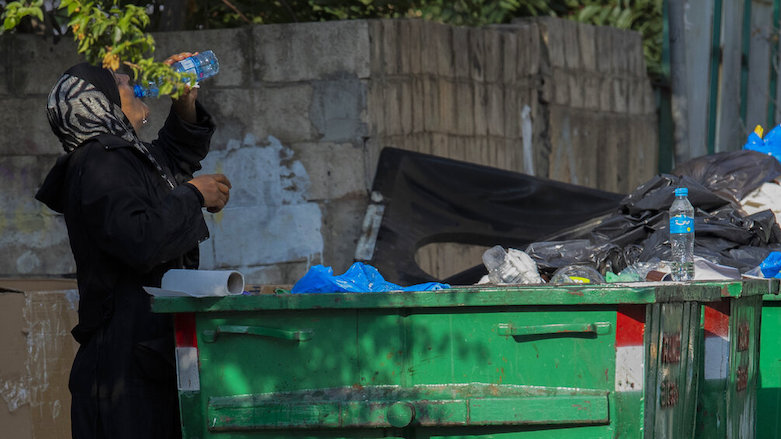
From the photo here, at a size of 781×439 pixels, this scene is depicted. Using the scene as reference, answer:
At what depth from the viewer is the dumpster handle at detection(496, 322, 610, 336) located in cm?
325

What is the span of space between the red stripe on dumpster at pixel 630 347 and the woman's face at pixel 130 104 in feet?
5.70

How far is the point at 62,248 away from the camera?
644 cm

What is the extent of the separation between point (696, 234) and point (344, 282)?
7.20 ft

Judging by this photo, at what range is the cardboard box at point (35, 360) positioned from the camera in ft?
16.1

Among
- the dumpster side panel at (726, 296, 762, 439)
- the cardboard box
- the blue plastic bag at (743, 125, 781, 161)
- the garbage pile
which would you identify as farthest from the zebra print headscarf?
the blue plastic bag at (743, 125, 781, 161)

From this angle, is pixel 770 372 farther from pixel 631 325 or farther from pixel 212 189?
pixel 212 189

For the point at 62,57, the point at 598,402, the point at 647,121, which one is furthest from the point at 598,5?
the point at 598,402

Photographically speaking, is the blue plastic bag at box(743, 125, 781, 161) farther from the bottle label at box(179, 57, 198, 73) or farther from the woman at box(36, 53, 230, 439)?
the woman at box(36, 53, 230, 439)

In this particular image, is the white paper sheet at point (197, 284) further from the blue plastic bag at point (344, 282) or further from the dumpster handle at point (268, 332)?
the blue plastic bag at point (344, 282)

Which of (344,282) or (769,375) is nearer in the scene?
(344,282)

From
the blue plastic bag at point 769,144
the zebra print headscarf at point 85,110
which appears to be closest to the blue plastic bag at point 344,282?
the zebra print headscarf at point 85,110

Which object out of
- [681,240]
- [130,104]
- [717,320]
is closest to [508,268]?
[681,240]

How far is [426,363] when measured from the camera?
331 cm

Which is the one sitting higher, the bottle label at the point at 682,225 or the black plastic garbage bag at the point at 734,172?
the black plastic garbage bag at the point at 734,172
